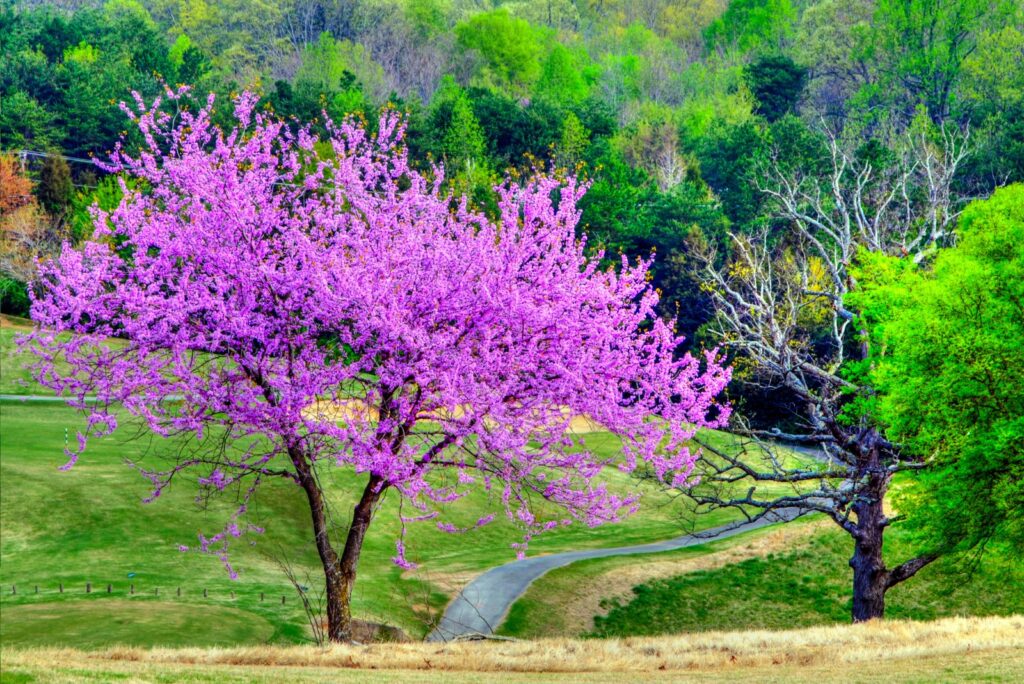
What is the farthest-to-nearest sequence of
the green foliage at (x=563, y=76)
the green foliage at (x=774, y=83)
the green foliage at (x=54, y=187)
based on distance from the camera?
the green foliage at (x=563, y=76), the green foliage at (x=774, y=83), the green foliage at (x=54, y=187)

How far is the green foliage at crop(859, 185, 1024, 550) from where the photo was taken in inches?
1219

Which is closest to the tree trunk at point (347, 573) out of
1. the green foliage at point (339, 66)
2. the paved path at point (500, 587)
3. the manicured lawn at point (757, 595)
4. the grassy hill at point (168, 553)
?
the grassy hill at point (168, 553)

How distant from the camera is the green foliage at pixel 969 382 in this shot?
30969 mm

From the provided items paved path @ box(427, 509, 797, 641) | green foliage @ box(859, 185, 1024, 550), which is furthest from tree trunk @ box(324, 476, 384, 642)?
green foliage @ box(859, 185, 1024, 550)

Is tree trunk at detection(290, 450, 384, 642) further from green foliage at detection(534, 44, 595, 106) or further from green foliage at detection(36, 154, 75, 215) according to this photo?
green foliage at detection(534, 44, 595, 106)

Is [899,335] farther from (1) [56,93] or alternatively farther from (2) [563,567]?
(1) [56,93]

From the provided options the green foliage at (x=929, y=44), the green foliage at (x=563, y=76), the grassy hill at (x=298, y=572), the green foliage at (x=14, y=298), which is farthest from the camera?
the green foliage at (x=563, y=76)

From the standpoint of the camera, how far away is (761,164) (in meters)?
93.3

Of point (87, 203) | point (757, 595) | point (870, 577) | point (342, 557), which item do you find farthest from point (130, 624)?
point (87, 203)

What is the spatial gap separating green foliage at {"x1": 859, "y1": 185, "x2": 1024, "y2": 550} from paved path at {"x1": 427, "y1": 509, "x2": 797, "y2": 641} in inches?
232

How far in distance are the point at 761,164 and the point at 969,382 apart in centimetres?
6413

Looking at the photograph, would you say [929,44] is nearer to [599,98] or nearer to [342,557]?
[599,98]

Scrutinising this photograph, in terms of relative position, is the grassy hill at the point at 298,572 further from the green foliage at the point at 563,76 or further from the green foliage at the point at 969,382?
the green foliage at the point at 563,76

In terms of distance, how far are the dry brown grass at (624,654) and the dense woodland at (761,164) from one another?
694 cm
